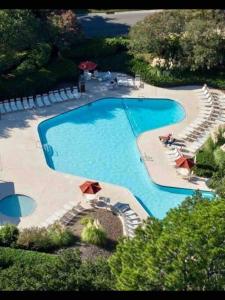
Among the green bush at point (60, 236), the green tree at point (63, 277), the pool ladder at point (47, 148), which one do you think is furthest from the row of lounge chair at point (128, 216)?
the green tree at point (63, 277)

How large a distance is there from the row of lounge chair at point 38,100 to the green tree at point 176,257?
18.5 meters

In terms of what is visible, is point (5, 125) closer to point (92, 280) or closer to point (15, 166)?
point (15, 166)

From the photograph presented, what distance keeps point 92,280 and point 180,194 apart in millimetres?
11322

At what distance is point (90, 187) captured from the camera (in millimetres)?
22078

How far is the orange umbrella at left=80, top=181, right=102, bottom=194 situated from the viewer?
22.0 metres

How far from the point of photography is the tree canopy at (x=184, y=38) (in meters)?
31.1

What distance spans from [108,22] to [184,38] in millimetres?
11030

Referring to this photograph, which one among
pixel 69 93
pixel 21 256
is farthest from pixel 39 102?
pixel 21 256

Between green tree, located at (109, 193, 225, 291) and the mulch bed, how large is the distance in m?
6.81

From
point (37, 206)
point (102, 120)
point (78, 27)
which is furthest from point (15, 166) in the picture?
point (78, 27)

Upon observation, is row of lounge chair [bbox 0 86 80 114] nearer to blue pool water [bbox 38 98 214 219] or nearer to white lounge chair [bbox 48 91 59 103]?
white lounge chair [bbox 48 91 59 103]

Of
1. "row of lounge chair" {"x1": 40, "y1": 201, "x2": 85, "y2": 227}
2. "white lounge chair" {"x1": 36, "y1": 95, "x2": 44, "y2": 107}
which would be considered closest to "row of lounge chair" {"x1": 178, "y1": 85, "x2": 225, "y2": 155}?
"row of lounge chair" {"x1": 40, "y1": 201, "x2": 85, "y2": 227}

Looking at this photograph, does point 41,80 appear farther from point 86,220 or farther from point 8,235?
point 8,235

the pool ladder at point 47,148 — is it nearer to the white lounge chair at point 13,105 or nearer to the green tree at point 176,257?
the white lounge chair at point 13,105
